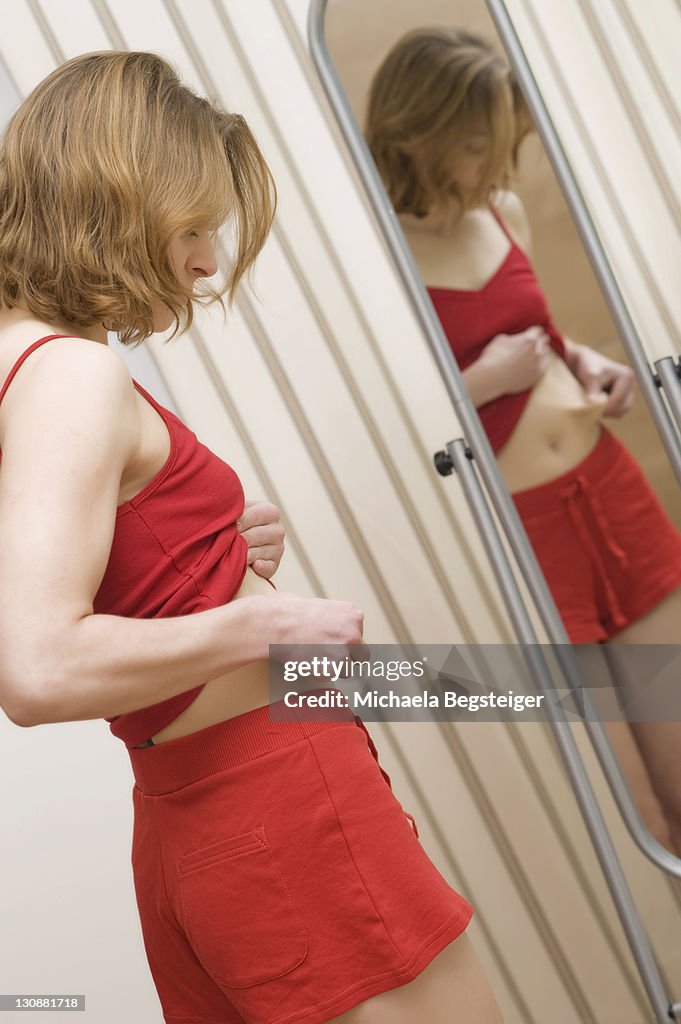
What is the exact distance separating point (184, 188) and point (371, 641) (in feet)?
3.54

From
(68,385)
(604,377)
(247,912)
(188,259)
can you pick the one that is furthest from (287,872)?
(604,377)

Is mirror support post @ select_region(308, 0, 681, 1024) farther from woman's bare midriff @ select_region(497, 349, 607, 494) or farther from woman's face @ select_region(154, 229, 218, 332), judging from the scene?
woman's face @ select_region(154, 229, 218, 332)

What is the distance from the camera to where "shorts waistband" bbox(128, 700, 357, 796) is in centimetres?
92

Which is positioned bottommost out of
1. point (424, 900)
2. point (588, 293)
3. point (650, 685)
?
point (650, 685)

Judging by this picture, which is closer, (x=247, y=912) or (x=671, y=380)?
(x=247, y=912)

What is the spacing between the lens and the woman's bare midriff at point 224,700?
93cm

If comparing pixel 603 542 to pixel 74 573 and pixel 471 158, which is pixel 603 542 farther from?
pixel 74 573

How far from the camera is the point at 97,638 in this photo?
0.75 meters

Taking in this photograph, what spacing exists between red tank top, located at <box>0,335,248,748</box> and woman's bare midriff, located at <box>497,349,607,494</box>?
2.10ft

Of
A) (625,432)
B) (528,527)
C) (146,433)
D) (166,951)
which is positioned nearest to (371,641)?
(528,527)

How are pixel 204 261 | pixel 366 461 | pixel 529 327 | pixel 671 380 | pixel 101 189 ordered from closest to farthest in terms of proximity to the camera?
1. pixel 101 189
2. pixel 204 261
3. pixel 671 380
4. pixel 529 327
5. pixel 366 461

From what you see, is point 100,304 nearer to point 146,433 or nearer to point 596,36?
point 146,433

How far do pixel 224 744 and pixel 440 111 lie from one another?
93 cm

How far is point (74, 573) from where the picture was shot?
0.73 metres
